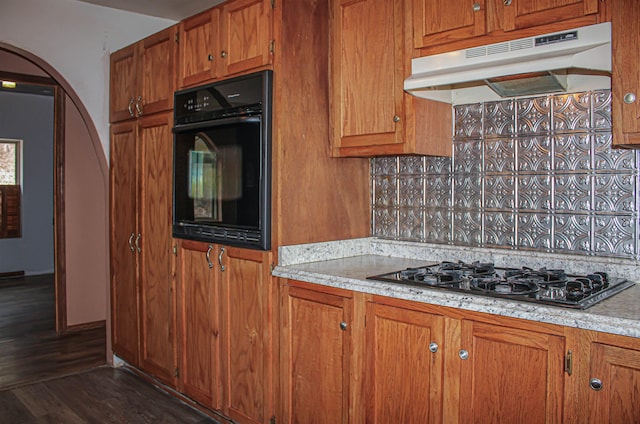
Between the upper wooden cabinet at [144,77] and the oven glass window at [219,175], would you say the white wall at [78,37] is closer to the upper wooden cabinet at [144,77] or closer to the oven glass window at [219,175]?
the upper wooden cabinet at [144,77]

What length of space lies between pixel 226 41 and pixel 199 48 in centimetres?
26

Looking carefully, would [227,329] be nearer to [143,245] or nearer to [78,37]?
[143,245]

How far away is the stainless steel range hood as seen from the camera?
181 centimetres

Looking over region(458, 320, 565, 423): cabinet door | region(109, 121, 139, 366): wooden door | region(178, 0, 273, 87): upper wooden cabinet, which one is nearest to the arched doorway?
region(109, 121, 139, 366): wooden door

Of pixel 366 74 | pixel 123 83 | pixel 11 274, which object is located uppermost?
pixel 123 83

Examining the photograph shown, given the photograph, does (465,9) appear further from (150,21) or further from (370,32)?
(150,21)

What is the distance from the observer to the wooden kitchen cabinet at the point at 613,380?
1461 mm

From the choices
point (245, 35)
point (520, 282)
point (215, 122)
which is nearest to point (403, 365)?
point (520, 282)

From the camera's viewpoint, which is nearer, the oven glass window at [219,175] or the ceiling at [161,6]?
the oven glass window at [219,175]

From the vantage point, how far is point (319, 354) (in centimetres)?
234

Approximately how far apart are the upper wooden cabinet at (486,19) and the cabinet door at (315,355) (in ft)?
3.73

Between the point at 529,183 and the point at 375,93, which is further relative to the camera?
the point at 375,93

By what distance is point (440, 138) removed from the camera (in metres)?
2.52

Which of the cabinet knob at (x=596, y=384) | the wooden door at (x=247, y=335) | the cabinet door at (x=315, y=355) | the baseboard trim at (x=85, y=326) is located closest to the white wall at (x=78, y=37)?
the wooden door at (x=247, y=335)
